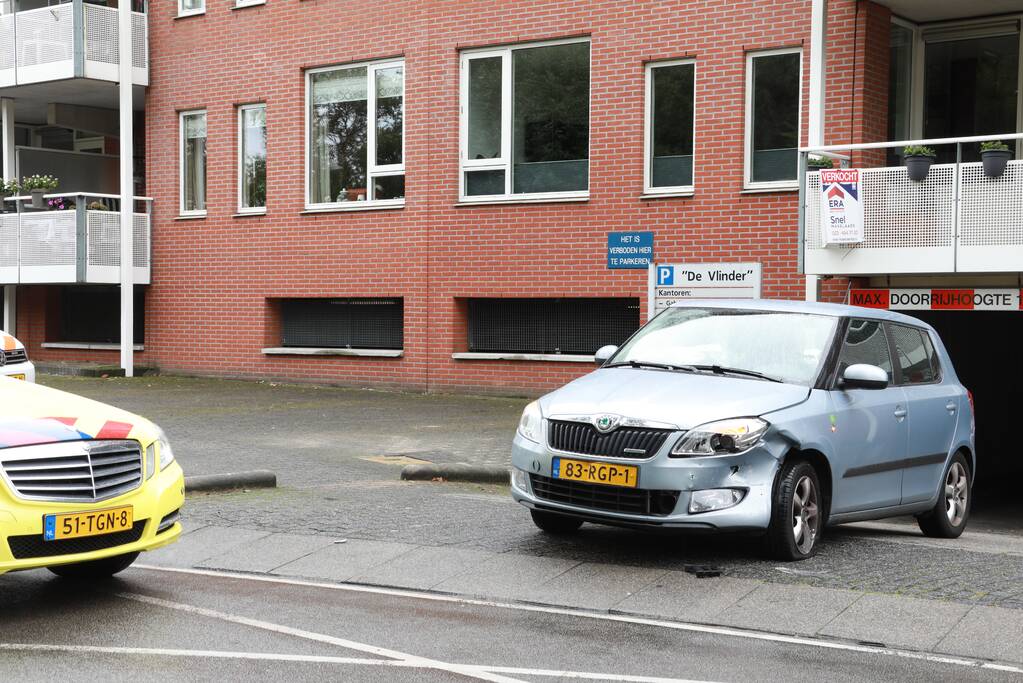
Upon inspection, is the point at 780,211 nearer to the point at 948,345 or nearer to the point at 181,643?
the point at 948,345

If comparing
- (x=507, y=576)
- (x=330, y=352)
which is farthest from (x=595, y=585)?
(x=330, y=352)

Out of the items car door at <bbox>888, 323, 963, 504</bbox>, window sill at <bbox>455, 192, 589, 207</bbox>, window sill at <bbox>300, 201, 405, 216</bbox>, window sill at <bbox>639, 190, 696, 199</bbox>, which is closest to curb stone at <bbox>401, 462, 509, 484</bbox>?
car door at <bbox>888, 323, 963, 504</bbox>

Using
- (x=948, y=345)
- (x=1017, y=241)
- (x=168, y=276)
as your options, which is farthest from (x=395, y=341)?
(x=1017, y=241)

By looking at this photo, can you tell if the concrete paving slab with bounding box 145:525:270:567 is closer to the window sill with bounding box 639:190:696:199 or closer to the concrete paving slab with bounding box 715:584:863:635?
the concrete paving slab with bounding box 715:584:863:635

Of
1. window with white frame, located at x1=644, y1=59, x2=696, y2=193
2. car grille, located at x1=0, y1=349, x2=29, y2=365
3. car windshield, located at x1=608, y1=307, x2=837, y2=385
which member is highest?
window with white frame, located at x1=644, y1=59, x2=696, y2=193

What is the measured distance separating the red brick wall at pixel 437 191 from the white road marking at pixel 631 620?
438 inches

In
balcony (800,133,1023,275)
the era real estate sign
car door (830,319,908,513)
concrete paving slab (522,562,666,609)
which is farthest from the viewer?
the era real estate sign

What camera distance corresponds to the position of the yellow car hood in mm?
6760

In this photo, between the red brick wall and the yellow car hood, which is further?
the red brick wall

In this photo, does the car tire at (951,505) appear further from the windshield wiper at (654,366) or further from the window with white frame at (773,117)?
the window with white frame at (773,117)

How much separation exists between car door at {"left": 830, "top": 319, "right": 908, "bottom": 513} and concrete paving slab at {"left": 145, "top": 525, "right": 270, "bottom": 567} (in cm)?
376

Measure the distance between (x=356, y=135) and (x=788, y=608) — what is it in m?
16.7

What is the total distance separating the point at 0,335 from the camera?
14852 mm

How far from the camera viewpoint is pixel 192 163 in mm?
24906
